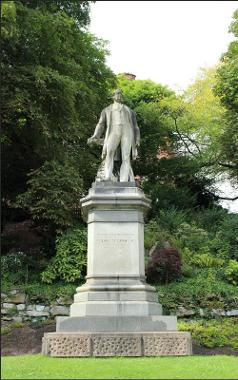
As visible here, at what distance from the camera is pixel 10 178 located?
21.9 m

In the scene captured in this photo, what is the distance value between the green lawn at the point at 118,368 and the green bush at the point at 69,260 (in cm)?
776

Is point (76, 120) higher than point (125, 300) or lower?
higher

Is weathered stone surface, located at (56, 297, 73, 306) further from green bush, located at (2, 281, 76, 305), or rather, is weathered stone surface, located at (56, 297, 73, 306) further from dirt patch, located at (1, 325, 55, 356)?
dirt patch, located at (1, 325, 55, 356)

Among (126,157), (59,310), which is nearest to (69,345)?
(126,157)

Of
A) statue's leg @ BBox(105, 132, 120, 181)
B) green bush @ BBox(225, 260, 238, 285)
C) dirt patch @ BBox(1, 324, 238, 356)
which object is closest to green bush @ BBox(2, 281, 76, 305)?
dirt patch @ BBox(1, 324, 238, 356)

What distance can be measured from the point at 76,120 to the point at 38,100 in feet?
5.92

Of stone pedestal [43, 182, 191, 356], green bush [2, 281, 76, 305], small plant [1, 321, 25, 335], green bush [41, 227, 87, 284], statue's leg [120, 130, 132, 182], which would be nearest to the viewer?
stone pedestal [43, 182, 191, 356]

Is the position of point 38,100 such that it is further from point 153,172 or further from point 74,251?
point 153,172

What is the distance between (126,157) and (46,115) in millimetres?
8571

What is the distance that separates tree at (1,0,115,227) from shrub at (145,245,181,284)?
11.6ft

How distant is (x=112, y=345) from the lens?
9367 millimetres

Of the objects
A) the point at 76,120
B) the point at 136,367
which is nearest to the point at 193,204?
the point at 76,120

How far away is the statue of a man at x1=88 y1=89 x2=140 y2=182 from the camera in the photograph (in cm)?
1186

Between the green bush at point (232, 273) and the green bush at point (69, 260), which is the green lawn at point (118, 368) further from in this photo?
the green bush at point (232, 273)
